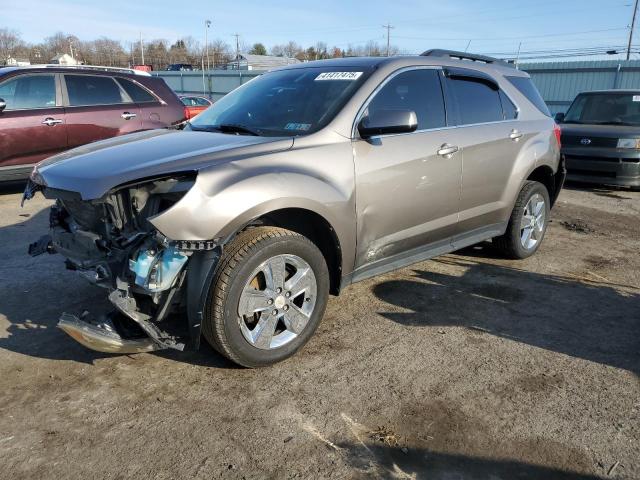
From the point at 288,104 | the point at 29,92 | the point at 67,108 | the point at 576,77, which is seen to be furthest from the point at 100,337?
the point at 576,77

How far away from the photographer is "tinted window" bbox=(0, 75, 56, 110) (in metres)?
7.33

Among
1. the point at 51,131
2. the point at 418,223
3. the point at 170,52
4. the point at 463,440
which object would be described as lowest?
the point at 463,440

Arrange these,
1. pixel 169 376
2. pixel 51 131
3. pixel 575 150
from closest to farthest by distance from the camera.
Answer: pixel 169 376
pixel 51 131
pixel 575 150

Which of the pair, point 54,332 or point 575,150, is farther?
point 575,150

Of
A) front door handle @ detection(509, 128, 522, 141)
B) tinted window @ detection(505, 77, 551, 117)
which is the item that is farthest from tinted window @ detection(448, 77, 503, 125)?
tinted window @ detection(505, 77, 551, 117)

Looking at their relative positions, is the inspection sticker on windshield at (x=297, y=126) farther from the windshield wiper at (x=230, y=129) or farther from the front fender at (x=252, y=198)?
the front fender at (x=252, y=198)

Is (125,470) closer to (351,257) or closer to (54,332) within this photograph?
(54,332)

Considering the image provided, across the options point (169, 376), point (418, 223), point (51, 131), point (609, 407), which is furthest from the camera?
point (51, 131)

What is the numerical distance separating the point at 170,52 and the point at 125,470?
98.6 metres

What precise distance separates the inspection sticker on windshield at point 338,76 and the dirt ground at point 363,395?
5.70 ft

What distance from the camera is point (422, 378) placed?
3.12 m

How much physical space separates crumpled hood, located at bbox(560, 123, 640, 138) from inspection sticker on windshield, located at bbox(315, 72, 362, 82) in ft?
23.4

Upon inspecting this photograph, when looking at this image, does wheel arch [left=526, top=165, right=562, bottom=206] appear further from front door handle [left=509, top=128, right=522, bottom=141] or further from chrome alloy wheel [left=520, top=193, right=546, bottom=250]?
front door handle [left=509, top=128, right=522, bottom=141]

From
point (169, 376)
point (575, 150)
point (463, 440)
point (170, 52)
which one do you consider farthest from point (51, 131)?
point (170, 52)
